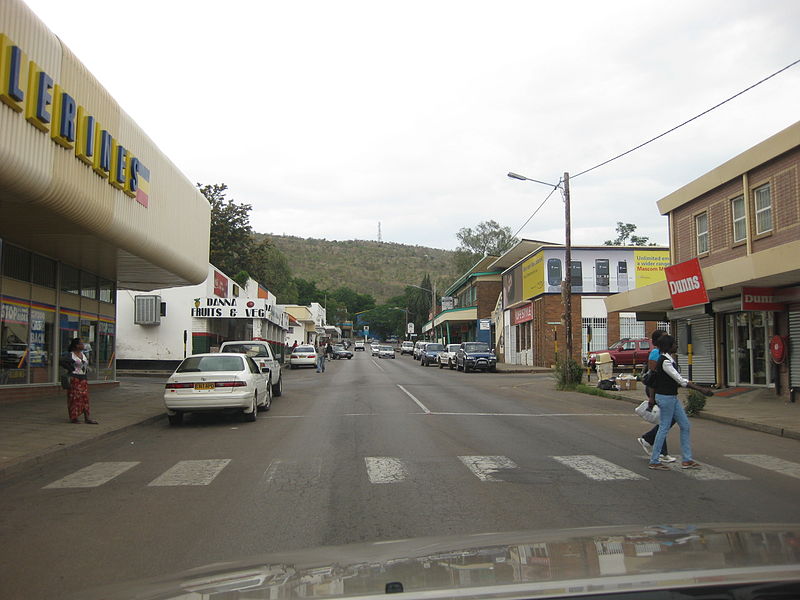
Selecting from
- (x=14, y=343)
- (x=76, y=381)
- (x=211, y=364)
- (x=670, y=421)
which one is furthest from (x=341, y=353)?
(x=670, y=421)

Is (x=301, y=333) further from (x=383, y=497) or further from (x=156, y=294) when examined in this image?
(x=383, y=497)

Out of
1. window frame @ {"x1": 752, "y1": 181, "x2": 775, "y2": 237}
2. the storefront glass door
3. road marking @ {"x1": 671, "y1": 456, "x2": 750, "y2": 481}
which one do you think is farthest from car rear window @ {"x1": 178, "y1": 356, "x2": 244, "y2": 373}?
window frame @ {"x1": 752, "y1": 181, "x2": 775, "y2": 237}

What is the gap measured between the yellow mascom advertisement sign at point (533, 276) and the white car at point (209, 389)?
31342 millimetres

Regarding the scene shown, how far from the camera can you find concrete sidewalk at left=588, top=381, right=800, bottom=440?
1339 centimetres

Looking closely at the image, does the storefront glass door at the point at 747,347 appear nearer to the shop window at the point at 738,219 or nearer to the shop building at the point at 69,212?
the shop window at the point at 738,219

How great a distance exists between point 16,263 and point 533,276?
34.2 meters

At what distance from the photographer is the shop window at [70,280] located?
19.9 m

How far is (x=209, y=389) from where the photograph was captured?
14297mm

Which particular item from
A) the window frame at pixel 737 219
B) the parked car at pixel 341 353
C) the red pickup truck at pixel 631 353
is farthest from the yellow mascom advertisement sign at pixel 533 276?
the parked car at pixel 341 353

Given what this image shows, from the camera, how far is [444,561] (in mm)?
2926

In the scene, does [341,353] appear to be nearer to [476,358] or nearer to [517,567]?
[476,358]

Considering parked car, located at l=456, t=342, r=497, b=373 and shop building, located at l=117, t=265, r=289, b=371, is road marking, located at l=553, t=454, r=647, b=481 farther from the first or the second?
parked car, located at l=456, t=342, r=497, b=373

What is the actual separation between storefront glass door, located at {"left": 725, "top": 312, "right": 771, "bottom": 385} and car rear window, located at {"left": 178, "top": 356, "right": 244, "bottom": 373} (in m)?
14.4

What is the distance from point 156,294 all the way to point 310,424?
21.7m
